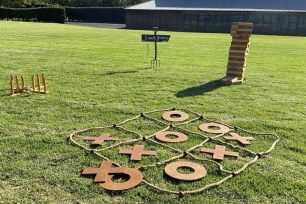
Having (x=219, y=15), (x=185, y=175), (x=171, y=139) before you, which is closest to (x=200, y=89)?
(x=171, y=139)

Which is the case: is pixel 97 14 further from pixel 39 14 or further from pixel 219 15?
pixel 219 15

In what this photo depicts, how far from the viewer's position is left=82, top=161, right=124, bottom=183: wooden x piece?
205 inches

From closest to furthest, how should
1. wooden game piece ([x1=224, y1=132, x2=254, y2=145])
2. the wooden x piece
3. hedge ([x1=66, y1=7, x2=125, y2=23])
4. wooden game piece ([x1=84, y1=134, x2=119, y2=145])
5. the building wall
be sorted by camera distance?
the wooden x piece < wooden game piece ([x1=84, y1=134, x2=119, y2=145]) < wooden game piece ([x1=224, y1=132, x2=254, y2=145]) < the building wall < hedge ([x1=66, y1=7, x2=125, y2=23])

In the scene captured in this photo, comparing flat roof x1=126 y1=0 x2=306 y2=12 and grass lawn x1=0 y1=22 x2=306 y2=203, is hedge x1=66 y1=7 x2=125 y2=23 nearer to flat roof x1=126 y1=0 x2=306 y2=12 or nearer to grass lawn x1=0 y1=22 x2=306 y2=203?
flat roof x1=126 y1=0 x2=306 y2=12

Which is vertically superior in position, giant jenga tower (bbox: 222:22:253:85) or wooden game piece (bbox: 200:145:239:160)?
giant jenga tower (bbox: 222:22:253:85)

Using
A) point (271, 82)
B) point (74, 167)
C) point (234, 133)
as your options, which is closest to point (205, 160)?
point (234, 133)

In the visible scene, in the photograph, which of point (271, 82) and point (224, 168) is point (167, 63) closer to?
point (271, 82)

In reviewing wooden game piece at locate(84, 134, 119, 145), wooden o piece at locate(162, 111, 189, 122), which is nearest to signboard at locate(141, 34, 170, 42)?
wooden o piece at locate(162, 111, 189, 122)

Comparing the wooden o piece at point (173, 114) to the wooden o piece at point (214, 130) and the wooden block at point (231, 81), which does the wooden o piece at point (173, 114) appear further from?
the wooden block at point (231, 81)

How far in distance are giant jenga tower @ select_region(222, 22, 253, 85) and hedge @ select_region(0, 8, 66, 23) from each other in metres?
41.5

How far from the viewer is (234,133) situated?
714 cm

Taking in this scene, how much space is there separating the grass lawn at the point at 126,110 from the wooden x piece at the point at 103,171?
0.12m

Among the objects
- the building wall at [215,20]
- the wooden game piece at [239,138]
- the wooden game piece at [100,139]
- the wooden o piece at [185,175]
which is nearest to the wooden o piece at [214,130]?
the wooden game piece at [239,138]

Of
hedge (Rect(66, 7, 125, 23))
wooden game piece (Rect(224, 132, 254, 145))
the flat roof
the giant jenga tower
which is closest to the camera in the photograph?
wooden game piece (Rect(224, 132, 254, 145))
